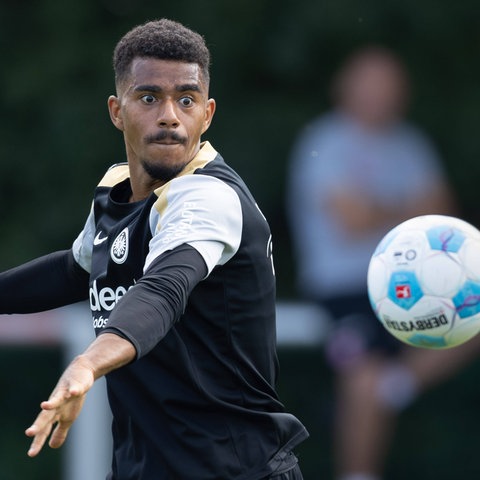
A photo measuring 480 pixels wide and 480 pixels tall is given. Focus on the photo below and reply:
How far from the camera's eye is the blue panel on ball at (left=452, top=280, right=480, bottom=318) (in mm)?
4895

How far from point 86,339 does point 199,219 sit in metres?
5.29

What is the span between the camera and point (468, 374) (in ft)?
32.9

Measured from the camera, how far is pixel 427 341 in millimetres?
4973

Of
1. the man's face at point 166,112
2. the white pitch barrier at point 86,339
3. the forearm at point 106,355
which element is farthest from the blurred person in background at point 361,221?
the forearm at point 106,355

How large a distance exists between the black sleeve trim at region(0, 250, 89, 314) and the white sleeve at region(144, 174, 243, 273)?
3.01 ft

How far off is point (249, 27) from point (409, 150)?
2037mm

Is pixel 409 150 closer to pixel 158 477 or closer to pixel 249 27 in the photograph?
pixel 249 27

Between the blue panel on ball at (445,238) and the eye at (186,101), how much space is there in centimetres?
111

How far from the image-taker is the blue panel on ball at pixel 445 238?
4965mm

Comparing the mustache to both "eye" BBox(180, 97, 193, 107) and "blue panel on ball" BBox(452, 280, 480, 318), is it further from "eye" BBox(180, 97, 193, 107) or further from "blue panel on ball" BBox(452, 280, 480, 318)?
"blue panel on ball" BBox(452, 280, 480, 318)

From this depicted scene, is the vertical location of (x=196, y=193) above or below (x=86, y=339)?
above

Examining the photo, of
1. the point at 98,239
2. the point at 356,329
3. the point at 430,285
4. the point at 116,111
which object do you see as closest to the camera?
the point at 98,239

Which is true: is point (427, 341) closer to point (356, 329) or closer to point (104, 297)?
point (104, 297)

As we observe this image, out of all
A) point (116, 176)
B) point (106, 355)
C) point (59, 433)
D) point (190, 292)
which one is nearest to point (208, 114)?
point (116, 176)
